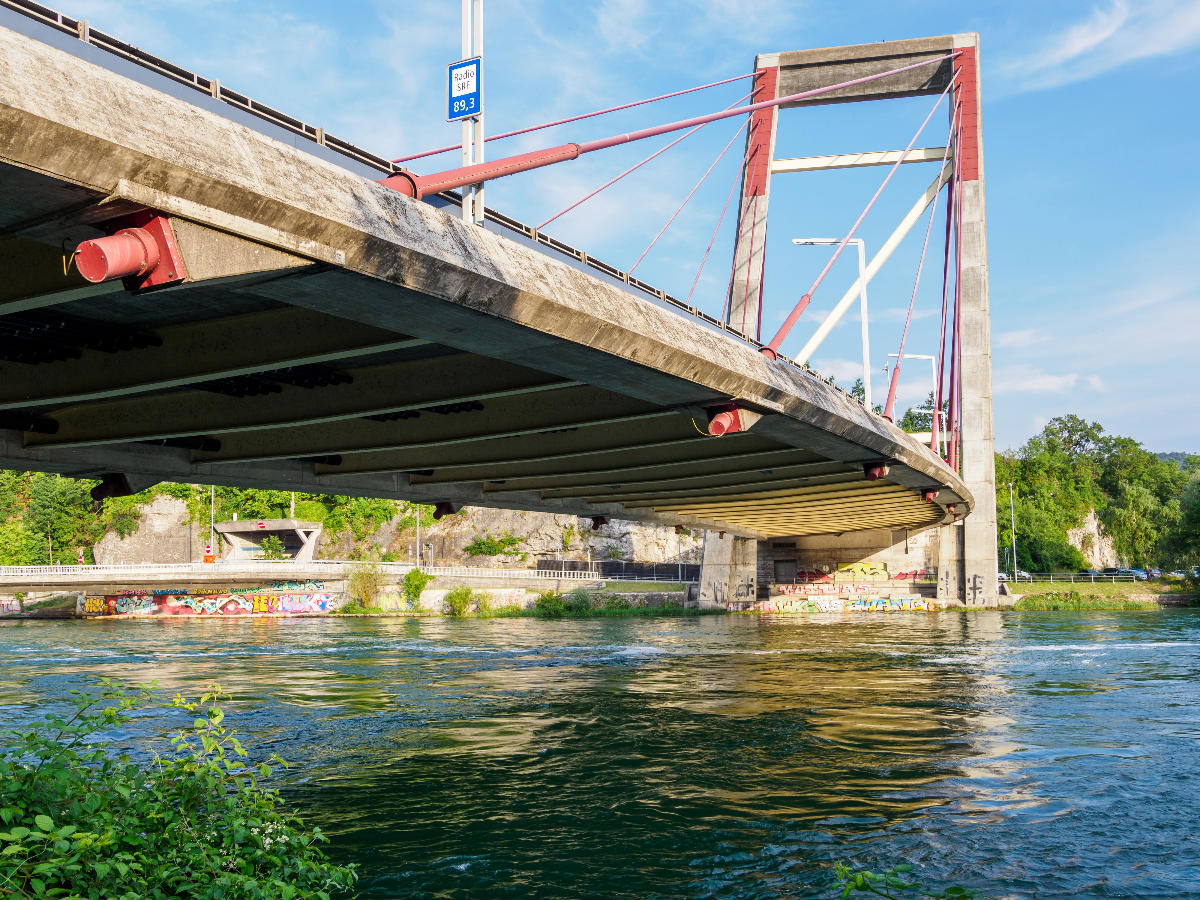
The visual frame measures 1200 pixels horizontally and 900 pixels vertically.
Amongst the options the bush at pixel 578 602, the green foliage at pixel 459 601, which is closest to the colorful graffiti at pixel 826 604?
the bush at pixel 578 602

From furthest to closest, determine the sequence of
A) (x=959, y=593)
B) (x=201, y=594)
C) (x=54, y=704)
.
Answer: (x=201, y=594) < (x=959, y=593) < (x=54, y=704)

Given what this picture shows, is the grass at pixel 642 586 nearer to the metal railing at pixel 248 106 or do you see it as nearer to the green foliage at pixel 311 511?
the green foliage at pixel 311 511

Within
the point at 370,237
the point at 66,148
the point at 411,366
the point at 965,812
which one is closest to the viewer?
the point at 66,148

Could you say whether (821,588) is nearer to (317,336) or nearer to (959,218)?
(959,218)

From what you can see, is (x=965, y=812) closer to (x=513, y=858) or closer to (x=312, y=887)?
(x=513, y=858)

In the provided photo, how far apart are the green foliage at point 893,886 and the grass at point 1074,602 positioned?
6063 cm

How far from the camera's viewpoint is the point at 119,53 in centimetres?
848

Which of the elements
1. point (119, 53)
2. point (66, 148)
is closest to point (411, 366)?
point (119, 53)

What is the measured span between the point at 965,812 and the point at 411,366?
10.1 meters

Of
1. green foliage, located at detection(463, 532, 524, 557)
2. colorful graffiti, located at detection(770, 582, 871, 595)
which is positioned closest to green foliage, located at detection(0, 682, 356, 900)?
colorful graffiti, located at detection(770, 582, 871, 595)

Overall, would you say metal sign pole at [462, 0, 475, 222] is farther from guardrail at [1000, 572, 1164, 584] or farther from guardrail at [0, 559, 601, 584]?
guardrail at [1000, 572, 1164, 584]

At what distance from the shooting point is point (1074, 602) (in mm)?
67875

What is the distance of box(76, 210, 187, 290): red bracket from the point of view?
773 centimetres

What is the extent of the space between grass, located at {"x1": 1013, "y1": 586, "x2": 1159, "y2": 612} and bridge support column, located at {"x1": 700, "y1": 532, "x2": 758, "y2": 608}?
17381mm
